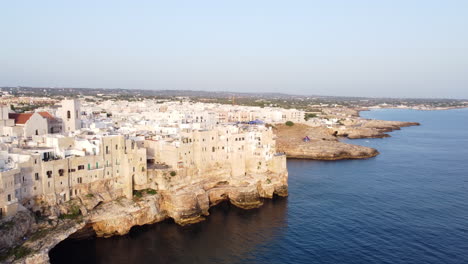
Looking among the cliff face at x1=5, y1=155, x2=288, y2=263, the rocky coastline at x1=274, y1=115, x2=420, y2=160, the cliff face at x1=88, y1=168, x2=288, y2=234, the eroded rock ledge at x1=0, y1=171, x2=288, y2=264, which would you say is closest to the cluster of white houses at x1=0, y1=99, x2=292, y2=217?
the cliff face at x1=5, y1=155, x2=288, y2=263

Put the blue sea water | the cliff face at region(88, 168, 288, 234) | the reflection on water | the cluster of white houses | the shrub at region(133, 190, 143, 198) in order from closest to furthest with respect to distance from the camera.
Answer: the cluster of white houses → the reflection on water → the blue sea water → the cliff face at region(88, 168, 288, 234) → the shrub at region(133, 190, 143, 198)

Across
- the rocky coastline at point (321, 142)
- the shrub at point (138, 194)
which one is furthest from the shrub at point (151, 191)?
the rocky coastline at point (321, 142)

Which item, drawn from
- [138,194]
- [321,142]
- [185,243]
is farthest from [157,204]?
[321,142]

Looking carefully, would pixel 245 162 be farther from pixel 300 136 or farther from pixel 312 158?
pixel 300 136

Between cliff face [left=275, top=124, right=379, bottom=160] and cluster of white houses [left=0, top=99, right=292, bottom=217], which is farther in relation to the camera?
cliff face [left=275, top=124, right=379, bottom=160]

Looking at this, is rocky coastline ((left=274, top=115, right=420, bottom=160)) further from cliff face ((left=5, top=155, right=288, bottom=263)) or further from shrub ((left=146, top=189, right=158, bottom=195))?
shrub ((left=146, top=189, right=158, bottom=195))

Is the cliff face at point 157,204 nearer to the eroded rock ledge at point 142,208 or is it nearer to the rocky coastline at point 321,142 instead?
the eroded rock ledge at point 142,208
